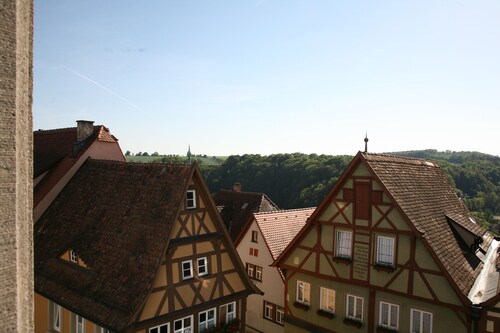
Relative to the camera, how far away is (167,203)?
1497 centimetres

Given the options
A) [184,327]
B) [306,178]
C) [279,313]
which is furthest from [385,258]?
[306,178]

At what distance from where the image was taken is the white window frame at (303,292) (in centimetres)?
1783

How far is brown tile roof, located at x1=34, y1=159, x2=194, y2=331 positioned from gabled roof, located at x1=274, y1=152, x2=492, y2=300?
6.54 metres

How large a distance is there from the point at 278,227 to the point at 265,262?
2273 millimetres

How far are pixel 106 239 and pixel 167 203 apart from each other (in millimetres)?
3021

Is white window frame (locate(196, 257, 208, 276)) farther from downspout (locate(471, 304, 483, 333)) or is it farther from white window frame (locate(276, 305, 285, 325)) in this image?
downspout (locate(471, 304, 483, 333))

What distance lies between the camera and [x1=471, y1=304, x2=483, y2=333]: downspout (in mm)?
12867

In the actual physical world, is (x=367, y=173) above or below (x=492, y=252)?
above

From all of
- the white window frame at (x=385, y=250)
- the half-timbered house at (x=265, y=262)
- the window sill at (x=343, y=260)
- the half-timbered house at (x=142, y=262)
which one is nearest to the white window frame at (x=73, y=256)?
the half-timbered house at (x=142, y=262)

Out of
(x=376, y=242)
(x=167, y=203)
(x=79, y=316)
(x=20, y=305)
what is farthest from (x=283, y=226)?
(x=20, y=305)

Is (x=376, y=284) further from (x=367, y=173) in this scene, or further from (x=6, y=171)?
(x=6, y=171)

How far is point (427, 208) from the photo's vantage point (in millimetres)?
16281

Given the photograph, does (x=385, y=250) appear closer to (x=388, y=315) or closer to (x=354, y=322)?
(x=388, y=315)

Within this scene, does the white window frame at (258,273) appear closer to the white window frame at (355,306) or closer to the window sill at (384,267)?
the white window frame at (355,306)
